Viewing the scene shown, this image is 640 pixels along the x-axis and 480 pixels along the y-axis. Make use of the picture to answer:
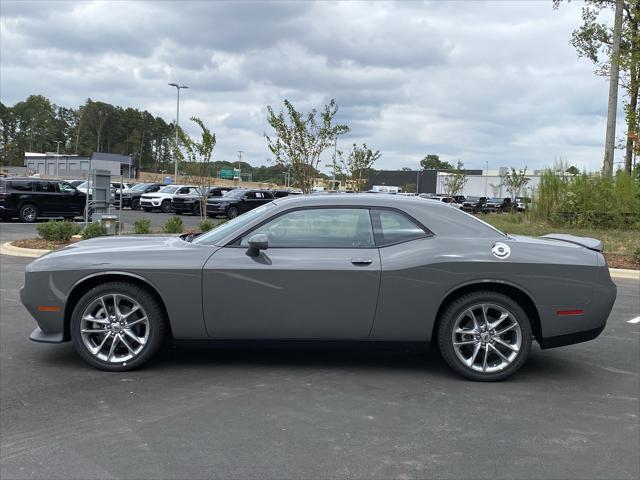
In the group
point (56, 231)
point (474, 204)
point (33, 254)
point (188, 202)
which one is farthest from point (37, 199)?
point (474, 204)

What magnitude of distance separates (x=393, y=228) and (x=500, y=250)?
873 mm

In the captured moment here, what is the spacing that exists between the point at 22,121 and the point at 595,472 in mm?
145041

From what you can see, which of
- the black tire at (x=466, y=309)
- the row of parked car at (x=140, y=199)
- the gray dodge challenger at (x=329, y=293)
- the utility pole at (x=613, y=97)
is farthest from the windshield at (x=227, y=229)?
the utility pole at (x=613, y=97)

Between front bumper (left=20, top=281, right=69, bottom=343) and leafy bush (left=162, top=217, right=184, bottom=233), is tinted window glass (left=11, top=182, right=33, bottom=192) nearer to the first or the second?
leafy bush (left=162, top=217, right=184, bottom=233)

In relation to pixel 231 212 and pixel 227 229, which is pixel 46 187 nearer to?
pixel 231 212

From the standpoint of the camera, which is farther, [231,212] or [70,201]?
[231,212]

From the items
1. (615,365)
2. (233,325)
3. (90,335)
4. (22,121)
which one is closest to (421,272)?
(233,325)

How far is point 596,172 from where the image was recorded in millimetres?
21719

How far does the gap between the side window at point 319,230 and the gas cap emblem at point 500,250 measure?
38.8 inches

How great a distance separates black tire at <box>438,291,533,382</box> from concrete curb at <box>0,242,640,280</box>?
8.04 meters

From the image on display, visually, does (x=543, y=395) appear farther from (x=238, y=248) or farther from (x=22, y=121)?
(x=22, y=121)

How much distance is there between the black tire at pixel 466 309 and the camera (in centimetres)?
493

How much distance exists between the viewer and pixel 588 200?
2044 centimetres

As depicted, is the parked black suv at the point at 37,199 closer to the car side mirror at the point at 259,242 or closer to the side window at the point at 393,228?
the car side mirror at the point at 259,242
